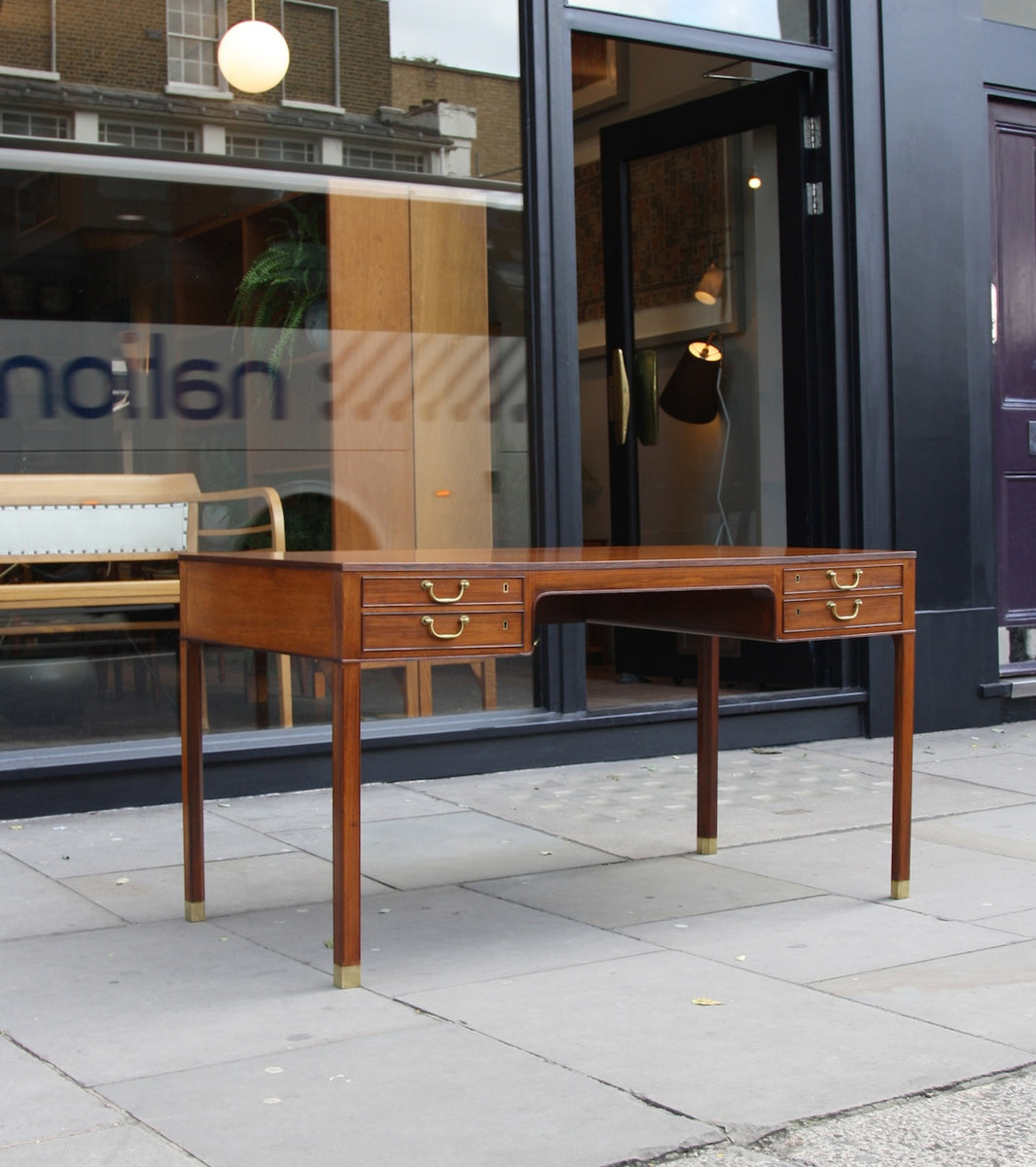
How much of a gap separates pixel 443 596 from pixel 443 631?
0.23ft

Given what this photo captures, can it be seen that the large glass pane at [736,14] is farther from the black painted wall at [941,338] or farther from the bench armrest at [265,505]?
the bench armrest at [265,505]

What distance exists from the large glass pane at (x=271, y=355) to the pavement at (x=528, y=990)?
0.61 m

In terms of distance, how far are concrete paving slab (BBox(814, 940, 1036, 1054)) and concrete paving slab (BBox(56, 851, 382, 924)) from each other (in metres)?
1.37

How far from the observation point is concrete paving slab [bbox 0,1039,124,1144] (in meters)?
2.34

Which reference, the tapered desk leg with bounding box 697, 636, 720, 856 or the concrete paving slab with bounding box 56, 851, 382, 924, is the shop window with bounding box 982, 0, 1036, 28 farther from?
the concrete paving slab with bounding box 56, 851, 382, 924

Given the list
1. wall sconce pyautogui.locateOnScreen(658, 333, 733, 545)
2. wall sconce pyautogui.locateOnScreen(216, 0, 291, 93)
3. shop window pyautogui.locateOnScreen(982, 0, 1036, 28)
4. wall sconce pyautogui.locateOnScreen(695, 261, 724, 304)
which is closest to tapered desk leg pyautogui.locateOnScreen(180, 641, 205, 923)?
wall sconce pyautogui.locateOnScreen(216, 0, 291, 93)

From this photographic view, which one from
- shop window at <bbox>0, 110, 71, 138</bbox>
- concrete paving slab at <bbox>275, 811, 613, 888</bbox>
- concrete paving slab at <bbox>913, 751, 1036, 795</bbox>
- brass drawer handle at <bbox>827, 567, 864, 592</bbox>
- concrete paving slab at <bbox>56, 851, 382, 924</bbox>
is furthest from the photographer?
concrete paving slab at <bbox>913, 751, 1036, 795</bbox>

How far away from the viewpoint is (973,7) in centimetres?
658

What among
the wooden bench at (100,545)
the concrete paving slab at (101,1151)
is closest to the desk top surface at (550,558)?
the concrete paving slab at (101,1151)

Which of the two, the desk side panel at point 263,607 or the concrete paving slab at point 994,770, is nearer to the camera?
the desk side panel at point 263,607

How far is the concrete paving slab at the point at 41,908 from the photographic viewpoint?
3539 mm

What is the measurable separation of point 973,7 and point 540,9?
83.1 inches

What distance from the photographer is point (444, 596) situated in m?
3.12

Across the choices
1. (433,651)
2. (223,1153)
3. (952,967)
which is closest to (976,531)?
(952,967)
